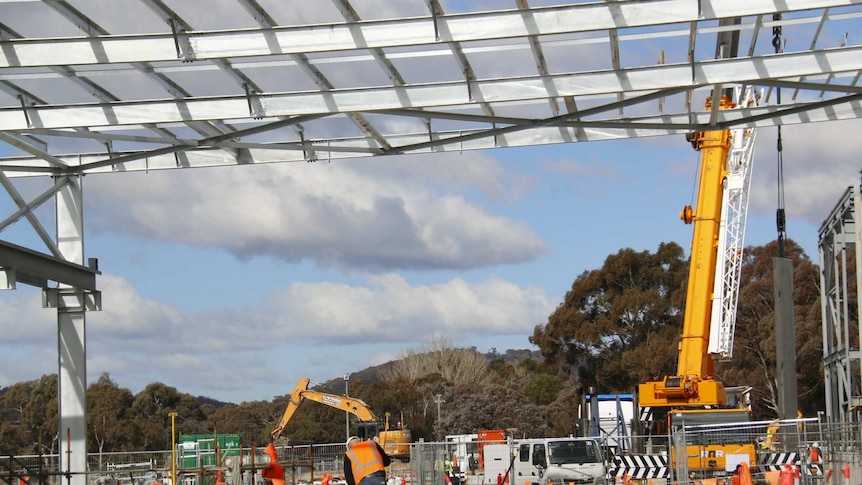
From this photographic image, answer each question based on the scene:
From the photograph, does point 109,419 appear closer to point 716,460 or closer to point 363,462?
point 716,460

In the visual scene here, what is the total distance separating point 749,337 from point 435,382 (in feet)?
113

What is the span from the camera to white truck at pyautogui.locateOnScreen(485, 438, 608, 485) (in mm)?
26188

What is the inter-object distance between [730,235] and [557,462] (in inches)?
357

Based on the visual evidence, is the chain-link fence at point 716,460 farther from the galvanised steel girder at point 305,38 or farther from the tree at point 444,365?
the tree at point 444,365

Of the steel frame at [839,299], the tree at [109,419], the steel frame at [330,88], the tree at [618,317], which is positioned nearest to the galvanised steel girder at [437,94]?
the steel frame at [330,88]

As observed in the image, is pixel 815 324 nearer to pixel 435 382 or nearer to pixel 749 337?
pixel 749 337

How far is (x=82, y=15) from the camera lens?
47.4ft

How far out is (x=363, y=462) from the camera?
13086 millimetres

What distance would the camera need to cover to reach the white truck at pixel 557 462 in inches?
1031

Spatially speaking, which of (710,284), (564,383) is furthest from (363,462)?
(564,383)

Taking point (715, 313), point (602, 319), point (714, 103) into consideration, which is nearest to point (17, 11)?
point (714, 103)

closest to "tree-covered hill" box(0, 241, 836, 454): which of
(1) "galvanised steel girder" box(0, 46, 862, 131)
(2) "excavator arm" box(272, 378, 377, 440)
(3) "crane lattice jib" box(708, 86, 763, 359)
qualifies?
(2) "excavator arm" box(272, 378, 377, 440)

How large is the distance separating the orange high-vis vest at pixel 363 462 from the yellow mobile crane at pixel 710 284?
45.6ft

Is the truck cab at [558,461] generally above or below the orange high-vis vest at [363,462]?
below
